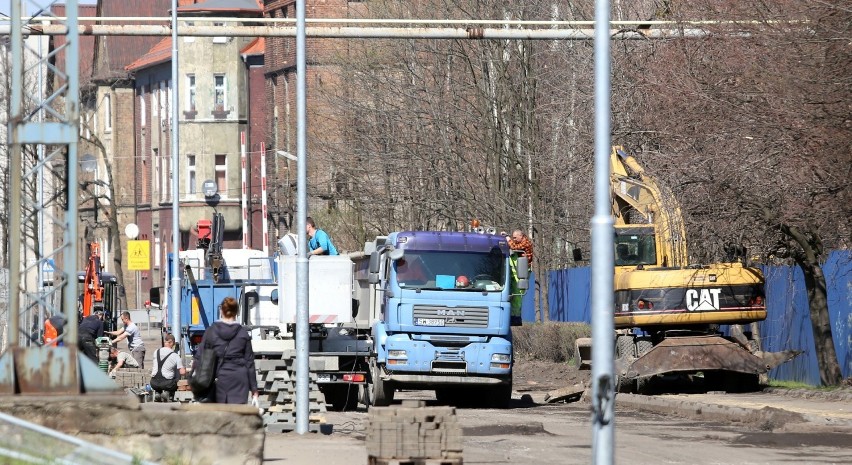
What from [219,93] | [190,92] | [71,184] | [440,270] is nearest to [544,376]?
[440,270]

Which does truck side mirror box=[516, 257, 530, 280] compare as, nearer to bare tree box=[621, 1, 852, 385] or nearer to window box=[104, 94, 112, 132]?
bare tree box=[621, 1, 852, 385]

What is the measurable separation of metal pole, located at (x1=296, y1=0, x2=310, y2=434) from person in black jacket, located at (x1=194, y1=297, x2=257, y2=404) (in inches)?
113

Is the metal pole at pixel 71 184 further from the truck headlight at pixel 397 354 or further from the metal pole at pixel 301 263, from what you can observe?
the truck headlight at pixel 397 354

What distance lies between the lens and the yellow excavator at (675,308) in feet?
88.0

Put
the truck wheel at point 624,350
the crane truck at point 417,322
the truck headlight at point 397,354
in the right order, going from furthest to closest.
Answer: the truck wheel at point 624,350, the truck headlight at point 397,354, the crane truck at point 417,322

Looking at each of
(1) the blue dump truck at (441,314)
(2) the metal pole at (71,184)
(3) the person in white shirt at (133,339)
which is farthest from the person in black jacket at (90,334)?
(2) the metal pole at (71,184)

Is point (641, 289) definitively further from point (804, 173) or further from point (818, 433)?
point (818, 433)

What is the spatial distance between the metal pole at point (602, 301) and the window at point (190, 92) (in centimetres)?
7638

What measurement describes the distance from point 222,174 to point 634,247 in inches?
2292

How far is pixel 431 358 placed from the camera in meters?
25.5

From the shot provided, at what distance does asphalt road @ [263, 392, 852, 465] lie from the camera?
1708cm

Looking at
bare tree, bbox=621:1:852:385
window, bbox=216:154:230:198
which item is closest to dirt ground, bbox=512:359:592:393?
bare tree, bbox=621:1:852:385

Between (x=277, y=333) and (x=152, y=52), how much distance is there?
66.7 m

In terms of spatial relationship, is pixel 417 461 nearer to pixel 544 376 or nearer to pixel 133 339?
pixel 544 376
